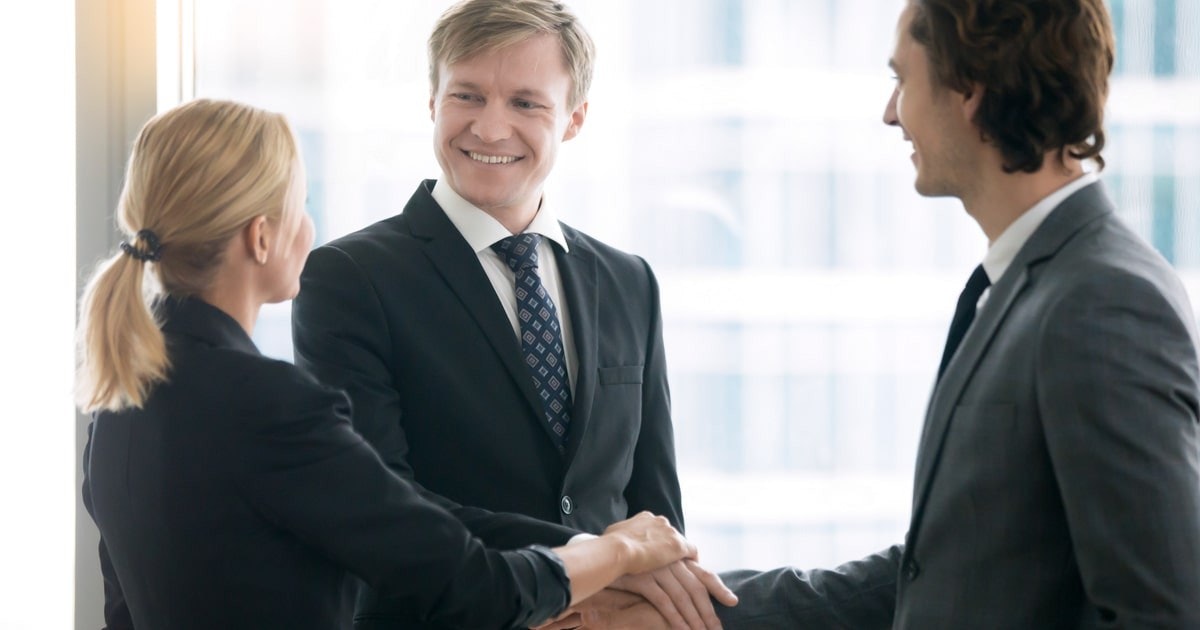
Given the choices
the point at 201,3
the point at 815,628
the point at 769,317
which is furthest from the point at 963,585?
the point at 201,3

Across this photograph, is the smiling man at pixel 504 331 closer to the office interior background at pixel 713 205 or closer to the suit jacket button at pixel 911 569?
the office interior background at pixel 713 205

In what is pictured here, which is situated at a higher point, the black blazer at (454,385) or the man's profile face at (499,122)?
the man's profile face at (499,122)

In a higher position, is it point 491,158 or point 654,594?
point 491,158

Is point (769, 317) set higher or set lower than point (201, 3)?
lower

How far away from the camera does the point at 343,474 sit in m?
1.38

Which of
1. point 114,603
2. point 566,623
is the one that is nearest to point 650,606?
point 566,623

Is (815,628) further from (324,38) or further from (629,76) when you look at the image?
(324,38)

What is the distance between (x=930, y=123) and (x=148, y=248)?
990mm

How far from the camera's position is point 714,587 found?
201 cm

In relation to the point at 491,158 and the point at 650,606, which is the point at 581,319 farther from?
the point at 650,606

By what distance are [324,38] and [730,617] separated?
1474 millimetres

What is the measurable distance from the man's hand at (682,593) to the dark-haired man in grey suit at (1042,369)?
20.8 inches

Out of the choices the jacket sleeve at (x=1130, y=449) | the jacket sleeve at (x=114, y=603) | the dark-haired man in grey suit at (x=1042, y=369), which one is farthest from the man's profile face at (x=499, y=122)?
the jacket sleeve at (x=1130, y=449)

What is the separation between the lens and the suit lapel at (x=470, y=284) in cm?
187
